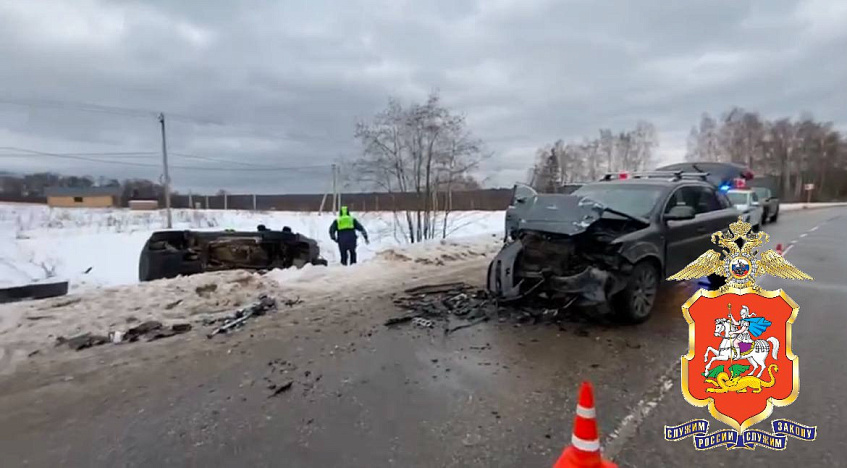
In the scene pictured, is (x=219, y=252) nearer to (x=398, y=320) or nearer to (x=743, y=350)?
(x=398, y=320)

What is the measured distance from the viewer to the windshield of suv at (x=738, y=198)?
686 inches

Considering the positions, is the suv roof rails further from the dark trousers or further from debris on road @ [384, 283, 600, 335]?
the dark trousers

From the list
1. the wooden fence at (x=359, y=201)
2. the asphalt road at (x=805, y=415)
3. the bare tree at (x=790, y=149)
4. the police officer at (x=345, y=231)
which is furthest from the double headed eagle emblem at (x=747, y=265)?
the bare tree at (x=790, y=149)

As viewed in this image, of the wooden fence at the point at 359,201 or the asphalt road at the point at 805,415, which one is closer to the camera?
the asphalt road at the point at 805,415

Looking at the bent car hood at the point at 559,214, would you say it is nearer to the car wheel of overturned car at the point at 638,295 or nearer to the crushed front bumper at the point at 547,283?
the crushed front bumper at the point at 547,283

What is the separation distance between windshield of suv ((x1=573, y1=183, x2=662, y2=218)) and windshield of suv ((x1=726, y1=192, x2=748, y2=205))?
13.9m

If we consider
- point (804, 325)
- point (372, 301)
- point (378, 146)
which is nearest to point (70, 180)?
point (378, 146)

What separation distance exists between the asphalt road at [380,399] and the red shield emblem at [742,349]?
1.01ft

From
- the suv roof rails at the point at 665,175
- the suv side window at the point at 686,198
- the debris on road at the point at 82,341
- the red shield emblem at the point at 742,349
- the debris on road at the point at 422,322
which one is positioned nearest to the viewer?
the red shield emblem at the point at 742,349

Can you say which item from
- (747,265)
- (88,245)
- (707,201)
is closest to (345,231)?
(707,201)

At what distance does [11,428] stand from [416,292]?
495 cm

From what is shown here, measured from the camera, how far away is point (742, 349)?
2.81m

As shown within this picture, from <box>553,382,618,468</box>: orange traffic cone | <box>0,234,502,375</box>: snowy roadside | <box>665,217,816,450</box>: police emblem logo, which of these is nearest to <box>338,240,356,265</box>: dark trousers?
<box>0,234,502,375</box>: snowy roadside

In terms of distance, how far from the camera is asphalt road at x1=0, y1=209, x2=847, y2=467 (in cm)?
286
